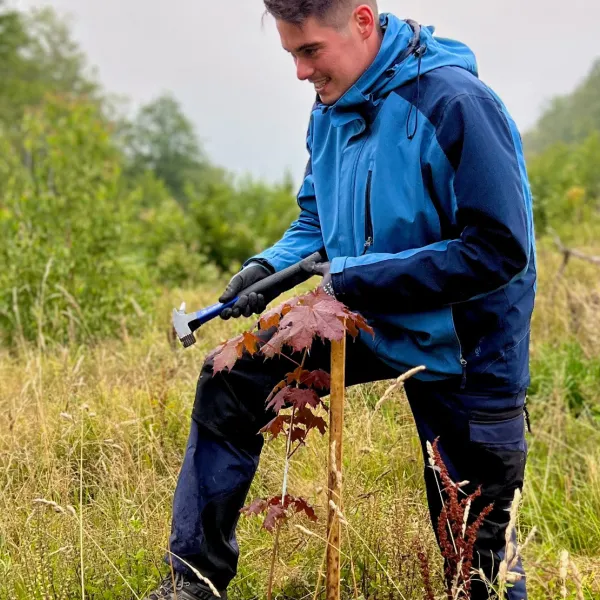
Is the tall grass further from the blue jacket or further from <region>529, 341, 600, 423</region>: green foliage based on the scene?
the blue jacket

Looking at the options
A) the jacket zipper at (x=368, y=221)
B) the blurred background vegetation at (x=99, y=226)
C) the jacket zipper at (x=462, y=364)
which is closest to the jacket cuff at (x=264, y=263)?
the jacket zipper at (x=368, y=221)

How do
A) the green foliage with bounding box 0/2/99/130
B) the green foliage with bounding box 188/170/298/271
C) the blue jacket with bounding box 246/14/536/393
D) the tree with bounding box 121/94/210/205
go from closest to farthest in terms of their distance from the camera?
the blue jacket with bounding box 246/14/536/393
the green foliage with bounding box 188/170/298/271
the green foliage with bounding box 0/2/99/130
the tree with bounding box 121/94/210/205

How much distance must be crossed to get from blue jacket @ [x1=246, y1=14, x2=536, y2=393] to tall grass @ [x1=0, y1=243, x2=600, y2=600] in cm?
61

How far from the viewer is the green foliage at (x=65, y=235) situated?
562 centimetres

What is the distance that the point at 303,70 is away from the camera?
2.38 meters

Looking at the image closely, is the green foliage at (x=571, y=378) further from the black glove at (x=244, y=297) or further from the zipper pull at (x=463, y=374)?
the black glove at (x=244, y=297)

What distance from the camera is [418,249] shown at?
221 centimetres

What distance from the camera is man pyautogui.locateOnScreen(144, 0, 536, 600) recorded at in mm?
2152

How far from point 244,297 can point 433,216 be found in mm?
653

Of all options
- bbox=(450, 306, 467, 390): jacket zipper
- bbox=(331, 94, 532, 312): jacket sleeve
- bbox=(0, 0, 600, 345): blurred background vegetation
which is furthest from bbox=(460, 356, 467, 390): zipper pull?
bbox=(0, 0, 600, 345): blurred background vegetation

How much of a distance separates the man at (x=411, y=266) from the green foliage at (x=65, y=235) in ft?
9.96

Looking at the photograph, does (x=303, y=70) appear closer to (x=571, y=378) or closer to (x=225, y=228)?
(x=571, y=378)

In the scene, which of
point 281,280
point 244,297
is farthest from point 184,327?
point 281,280

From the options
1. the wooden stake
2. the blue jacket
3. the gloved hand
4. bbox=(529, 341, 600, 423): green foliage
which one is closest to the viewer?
the wooden stake
